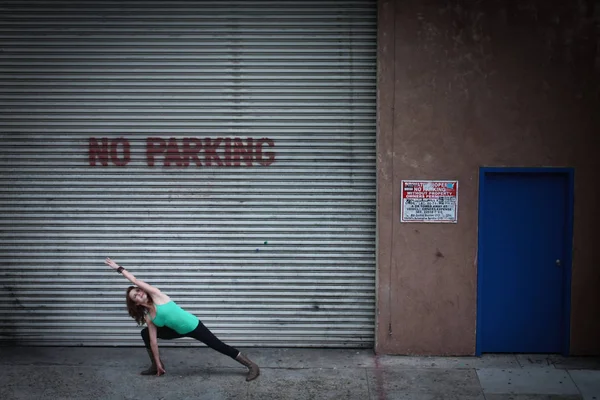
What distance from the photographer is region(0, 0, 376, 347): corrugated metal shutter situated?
7566 millimetres

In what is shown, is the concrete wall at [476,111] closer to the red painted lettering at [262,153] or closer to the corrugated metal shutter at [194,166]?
the corrugated metal shutter at [194,166]

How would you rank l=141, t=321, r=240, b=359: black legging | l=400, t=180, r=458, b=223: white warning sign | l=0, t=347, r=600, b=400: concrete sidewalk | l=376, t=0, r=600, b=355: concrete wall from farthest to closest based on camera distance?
l=400, t=180, r=458, b=223: white warning sign, l=376, t=0, r=600, b=355: concrete wall, l=141, t=321, r=240, b=359: black legging, l=0, t=347, r=600, b=400: concrete sidewalk

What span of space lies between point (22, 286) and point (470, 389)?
5424 millimetres

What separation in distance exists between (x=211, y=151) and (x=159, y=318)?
7.04 feet

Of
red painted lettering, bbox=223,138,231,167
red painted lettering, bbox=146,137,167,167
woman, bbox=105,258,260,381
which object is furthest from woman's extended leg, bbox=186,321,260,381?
red painted lettering, bbox=146,137,167,167

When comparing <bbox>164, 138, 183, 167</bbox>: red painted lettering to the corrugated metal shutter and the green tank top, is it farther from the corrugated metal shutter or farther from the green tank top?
the green tank top

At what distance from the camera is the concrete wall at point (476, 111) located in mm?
A: 7191

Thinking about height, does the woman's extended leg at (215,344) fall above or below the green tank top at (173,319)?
below

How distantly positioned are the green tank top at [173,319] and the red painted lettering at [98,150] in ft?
7.13

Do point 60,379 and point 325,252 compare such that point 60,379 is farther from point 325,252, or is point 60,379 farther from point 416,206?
point 416,206

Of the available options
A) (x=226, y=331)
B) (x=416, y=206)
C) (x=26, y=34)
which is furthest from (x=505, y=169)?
(x=26, y=34)

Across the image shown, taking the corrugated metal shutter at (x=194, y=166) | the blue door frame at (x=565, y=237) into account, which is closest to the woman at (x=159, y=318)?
the corrugated metal shutter at (x=194, y=166)

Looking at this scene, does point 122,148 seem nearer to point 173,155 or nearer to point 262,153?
point 173,155

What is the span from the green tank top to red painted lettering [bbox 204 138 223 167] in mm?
1873
